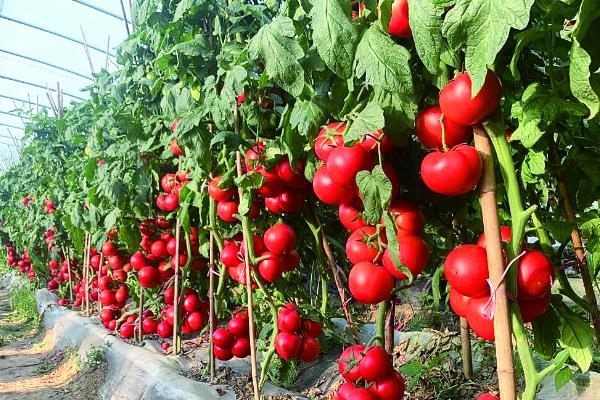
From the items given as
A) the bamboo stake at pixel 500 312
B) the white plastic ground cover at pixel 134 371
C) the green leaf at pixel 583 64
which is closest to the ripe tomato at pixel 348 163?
the bamboo stake at pixel 500 312

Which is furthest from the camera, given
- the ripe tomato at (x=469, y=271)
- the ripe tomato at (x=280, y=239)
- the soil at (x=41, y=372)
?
the soil at (x=41, y=372)

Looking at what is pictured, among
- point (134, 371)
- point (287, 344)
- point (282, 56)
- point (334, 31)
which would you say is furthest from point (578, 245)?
point (134, 371)

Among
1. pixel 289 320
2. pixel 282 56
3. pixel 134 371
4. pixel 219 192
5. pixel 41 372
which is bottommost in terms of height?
pixel 41 372

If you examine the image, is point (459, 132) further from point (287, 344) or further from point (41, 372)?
point (41, 372)

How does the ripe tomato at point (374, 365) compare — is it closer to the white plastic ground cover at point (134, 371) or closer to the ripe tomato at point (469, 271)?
the ripe tomato at point (469, 271)

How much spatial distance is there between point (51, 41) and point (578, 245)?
422 inches

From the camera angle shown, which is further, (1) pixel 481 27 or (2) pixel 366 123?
(2) pixel 366 123

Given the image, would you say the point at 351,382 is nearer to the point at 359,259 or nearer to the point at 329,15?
the point at 359,259

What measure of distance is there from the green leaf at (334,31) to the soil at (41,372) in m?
2.72

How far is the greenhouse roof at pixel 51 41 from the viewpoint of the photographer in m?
8.55

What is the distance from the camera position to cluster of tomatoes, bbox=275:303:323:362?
1.62m

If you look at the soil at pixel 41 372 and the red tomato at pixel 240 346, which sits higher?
the red tomato at pixel 240 346

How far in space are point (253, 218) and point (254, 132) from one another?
28 cm

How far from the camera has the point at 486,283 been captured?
2.29 feet
